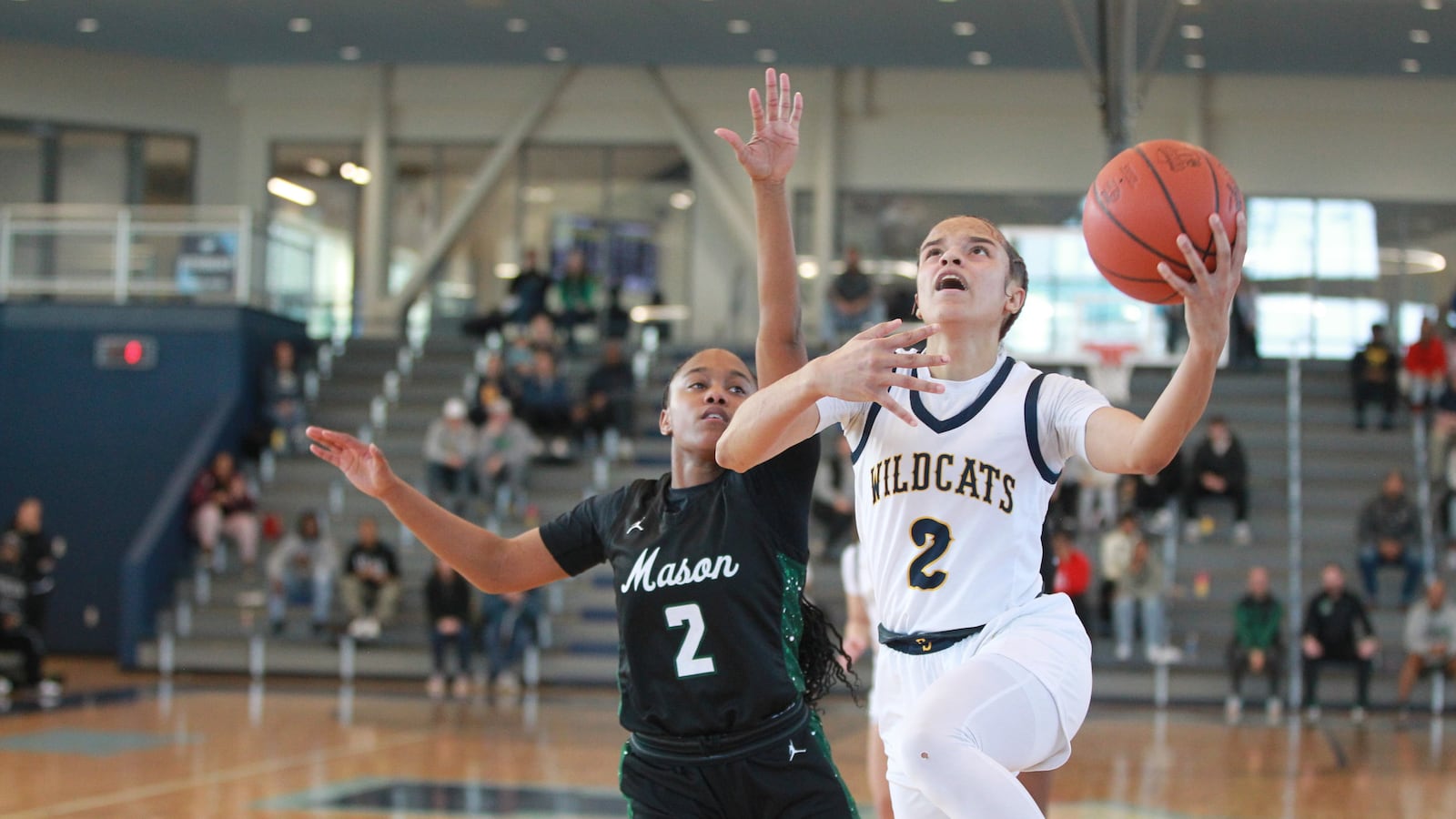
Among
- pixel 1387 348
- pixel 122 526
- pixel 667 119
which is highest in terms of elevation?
pixel 667 119

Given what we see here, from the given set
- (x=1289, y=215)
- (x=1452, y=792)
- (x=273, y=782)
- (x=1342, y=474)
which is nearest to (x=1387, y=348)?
(x=1342, y=474)

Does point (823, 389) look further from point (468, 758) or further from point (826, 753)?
point (468, 758)

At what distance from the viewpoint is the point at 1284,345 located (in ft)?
70.7

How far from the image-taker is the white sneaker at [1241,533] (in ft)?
55.6

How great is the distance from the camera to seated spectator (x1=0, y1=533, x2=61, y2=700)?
44.1 ft

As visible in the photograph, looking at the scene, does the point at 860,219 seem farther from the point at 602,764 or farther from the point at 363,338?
the point at 602,764

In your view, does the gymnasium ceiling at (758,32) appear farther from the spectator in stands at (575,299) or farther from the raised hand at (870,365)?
the raised hand at (870,365)

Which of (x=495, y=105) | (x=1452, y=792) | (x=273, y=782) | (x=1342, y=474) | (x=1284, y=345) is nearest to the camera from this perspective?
(x=273, y=782)

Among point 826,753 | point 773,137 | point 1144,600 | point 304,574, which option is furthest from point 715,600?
point 304,574

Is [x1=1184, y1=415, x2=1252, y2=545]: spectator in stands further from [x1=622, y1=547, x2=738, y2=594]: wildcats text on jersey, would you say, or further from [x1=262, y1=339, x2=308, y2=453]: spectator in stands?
[x1=622, y1=547, x2=738, y2=594]: wildcats text on jersey

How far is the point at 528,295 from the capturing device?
2045 centimetres

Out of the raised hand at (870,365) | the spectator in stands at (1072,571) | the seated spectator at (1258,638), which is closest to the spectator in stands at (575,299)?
the spectator in stands at (1072,571)

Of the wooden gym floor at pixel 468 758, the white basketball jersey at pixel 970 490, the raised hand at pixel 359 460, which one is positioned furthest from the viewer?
the wooden gym floor at pixel 468 758

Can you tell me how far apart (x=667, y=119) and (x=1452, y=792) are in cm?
1515
